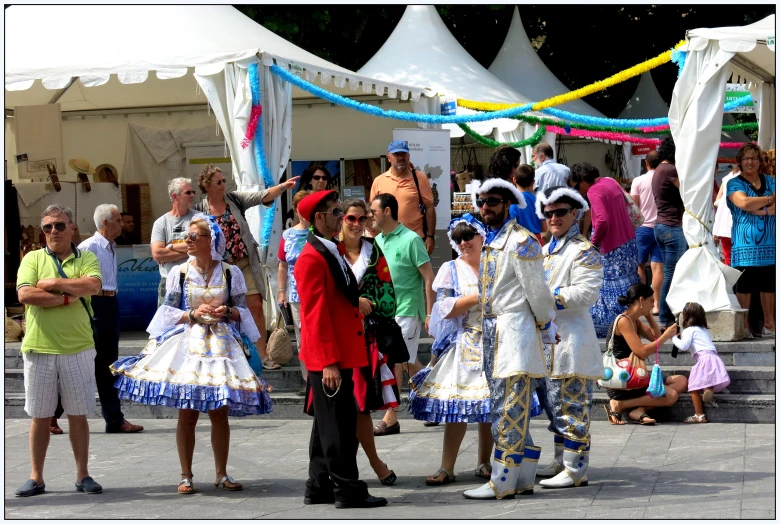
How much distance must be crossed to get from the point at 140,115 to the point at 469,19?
38.6ft

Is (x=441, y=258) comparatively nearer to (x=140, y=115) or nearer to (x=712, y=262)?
(x=712, y=262)

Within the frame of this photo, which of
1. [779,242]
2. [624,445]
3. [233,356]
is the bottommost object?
[624,445]

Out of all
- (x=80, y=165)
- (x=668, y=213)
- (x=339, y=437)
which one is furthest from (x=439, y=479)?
(x=80, y=165)

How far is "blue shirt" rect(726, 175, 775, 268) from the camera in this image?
9.83 m

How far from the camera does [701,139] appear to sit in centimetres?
1023

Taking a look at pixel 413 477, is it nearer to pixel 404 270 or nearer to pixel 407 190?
pixel 404 270

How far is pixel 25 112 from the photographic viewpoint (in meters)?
14.1

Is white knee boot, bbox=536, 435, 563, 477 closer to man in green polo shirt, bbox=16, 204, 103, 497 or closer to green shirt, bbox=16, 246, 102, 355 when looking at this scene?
man in green polo shirt, bbox=16, 204, 103, 497

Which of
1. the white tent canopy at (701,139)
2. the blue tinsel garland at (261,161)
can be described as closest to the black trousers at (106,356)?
the blue tinsel garland at (261,161)

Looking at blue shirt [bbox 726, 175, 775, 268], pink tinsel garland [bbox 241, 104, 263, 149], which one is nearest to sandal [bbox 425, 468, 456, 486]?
blue shirt [bbox 726, 175, 775, 268]

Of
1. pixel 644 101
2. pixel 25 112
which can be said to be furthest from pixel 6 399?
pixel 644 101

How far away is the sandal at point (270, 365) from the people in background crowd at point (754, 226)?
14.2 feet

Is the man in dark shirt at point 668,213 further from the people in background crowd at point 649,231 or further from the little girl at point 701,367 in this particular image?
the little girl at point 701,367

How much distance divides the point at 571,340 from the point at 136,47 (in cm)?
681
